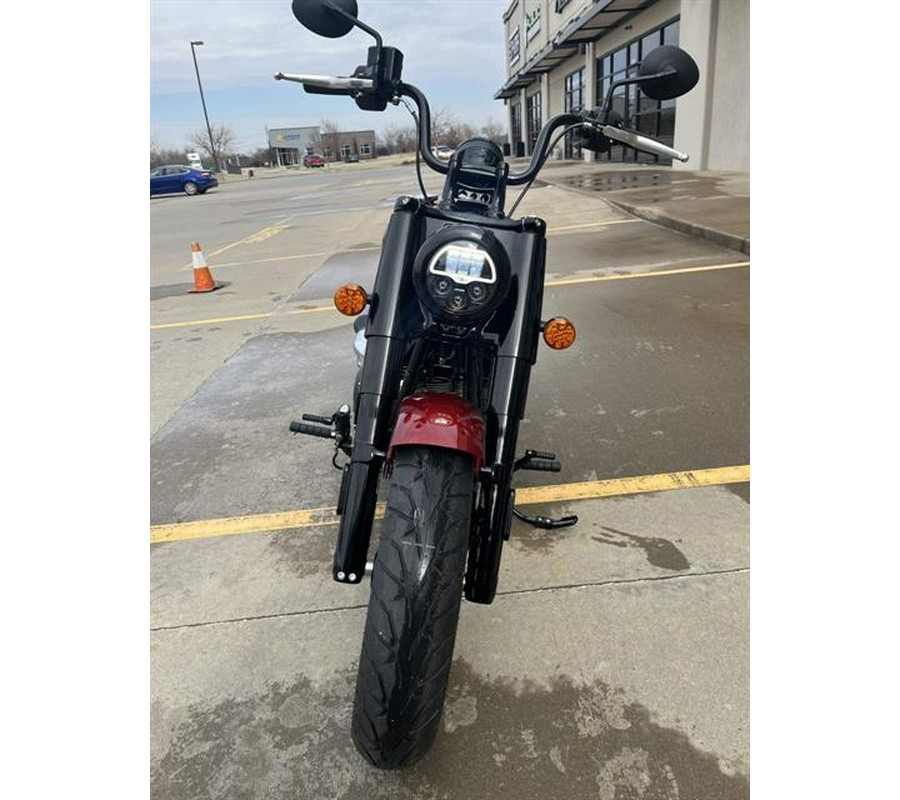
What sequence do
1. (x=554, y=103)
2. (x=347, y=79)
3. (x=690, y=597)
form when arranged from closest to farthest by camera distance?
(x=690, y=597)
(x=347, y=79)
(x=554, y=103)

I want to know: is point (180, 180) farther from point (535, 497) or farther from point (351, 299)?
point (351, 299)

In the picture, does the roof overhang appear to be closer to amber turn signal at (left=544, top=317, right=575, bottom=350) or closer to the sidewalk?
the sidewalk

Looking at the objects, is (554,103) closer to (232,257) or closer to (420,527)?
(232,257)

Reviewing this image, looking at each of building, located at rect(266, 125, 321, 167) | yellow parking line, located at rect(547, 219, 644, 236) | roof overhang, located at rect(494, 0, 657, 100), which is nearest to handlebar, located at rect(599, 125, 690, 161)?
yellow parking line, located at rect(547, 219, 644, 236)

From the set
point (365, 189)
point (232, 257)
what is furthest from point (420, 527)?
point (365, 189)

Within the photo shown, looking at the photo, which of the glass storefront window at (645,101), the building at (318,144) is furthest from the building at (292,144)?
the glass storefront window at (645,101)

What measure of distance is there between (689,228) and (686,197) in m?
3.32

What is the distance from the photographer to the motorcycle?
1.56 m

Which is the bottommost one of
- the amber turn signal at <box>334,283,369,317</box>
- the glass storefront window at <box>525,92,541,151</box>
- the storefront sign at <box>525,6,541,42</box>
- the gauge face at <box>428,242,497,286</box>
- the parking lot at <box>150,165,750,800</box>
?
the parking lot at <box>150,165,750,800</box>

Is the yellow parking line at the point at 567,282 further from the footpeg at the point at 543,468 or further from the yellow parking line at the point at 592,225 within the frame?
the footpeg at the point at 543,468

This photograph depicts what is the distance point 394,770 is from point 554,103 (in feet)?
127

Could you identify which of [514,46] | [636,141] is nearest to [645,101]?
[636,141]

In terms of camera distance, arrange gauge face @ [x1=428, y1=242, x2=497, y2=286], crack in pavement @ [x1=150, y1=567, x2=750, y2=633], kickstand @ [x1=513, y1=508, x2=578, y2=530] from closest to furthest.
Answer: gauge face @ [x1=428, y1=242, x2=497, y2=286], crack in pavement @ [x1=150, y1=567, x2=750, y2=633], kickstand @ [x1=513, y1=508, x2=578, y2=530]

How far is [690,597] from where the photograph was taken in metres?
2.26
